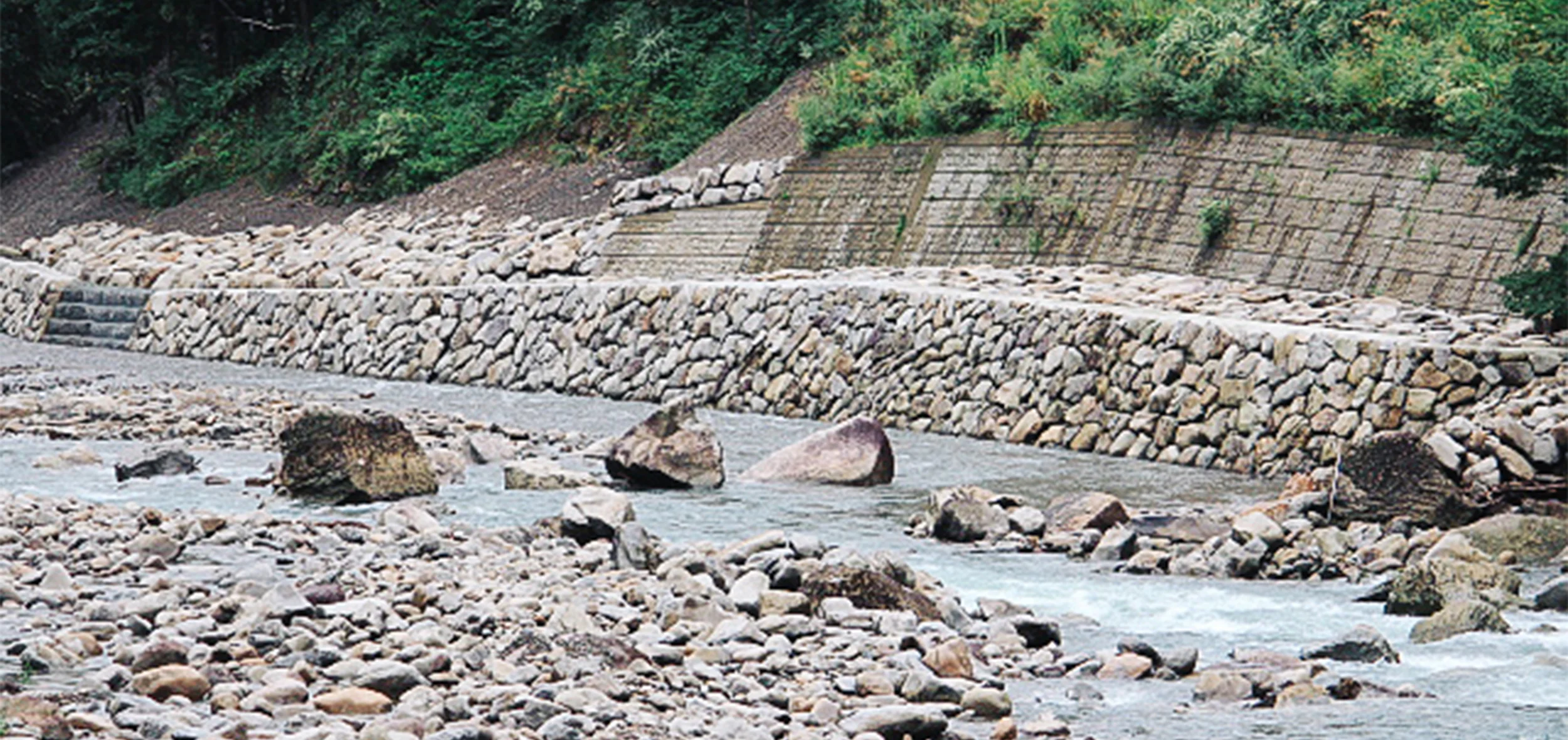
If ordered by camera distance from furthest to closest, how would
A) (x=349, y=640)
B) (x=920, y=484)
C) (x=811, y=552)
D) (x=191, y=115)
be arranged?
(x=191, y=115) < (x=920, y=484) < (x=811, y=552) < (x=349, y=640)

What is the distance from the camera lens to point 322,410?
54.4 ft

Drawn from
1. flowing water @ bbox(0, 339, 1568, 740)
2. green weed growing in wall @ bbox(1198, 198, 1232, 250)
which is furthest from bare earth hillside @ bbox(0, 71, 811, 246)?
green weed growing in wall @ bbox(1198, 198, 1232, 250)

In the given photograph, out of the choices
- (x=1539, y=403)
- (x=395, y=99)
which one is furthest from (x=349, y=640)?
(x=395, y=99)

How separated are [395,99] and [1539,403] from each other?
27.6m

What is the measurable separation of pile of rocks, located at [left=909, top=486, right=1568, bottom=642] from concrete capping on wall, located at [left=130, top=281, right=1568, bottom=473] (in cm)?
265

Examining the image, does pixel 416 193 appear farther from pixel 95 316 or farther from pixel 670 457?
pixel 670 457

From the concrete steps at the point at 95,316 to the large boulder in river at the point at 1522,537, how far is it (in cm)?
2458

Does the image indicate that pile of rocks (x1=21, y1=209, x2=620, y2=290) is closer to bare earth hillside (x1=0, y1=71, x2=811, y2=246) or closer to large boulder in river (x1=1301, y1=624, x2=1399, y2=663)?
bare earth hillside (x1=0, y1=71, x2=811, y2=246)

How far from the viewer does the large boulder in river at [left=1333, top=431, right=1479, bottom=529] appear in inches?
581

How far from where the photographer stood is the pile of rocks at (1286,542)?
40.2 feet

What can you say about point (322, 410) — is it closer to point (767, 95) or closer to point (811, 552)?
point (811, 552)

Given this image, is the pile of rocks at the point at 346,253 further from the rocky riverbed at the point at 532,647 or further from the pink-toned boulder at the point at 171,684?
the pink-toned boulder at the point at 171,684

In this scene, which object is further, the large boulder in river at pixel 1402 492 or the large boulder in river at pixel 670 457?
the large boulder in river at pixel 670 457

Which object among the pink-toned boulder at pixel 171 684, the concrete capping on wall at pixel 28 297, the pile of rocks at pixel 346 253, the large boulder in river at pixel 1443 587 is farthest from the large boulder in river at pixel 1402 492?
the concrete capping on wall at pixel 28 297
